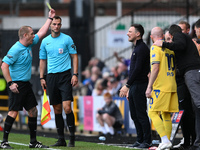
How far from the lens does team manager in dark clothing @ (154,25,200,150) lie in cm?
840

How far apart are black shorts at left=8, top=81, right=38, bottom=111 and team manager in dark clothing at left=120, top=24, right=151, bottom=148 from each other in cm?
164

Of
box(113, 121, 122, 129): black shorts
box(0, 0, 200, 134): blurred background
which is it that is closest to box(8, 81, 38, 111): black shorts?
box(113, 121, 122, 129): black shorts

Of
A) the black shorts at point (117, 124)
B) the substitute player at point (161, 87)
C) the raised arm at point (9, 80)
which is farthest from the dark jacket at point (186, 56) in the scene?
the black shorts at point (117, 124)

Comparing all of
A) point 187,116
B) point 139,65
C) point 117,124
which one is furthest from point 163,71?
point 117,124

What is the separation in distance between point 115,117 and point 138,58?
4955mm

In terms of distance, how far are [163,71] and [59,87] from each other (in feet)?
6.75

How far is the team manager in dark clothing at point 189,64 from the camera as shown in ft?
27.6

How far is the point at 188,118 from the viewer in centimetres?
941

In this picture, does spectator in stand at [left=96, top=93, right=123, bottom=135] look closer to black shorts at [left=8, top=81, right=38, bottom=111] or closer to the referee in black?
the referee in black

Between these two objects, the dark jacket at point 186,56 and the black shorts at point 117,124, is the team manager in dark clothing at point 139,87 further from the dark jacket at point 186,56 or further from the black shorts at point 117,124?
the black shorts at point 117,124

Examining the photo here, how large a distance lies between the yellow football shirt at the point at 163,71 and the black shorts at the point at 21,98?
2.29m

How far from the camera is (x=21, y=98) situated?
29.9ft

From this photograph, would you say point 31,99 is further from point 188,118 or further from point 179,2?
point 179,2

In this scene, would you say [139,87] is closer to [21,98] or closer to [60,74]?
[60,74]
